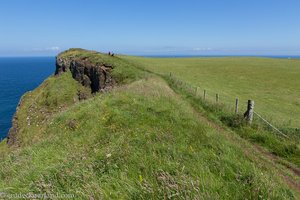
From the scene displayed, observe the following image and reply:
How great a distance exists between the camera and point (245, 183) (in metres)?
→ 5.51

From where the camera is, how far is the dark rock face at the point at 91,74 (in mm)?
33750

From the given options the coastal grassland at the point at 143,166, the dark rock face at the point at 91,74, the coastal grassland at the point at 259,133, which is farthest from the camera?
the dark rock face at the point at 91,74

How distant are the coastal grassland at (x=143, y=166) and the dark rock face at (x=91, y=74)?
19.6m

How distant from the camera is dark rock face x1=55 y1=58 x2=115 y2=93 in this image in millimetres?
33750

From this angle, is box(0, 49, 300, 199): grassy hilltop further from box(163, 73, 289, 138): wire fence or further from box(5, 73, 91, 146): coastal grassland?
A: box(5, 73, 91, 146): coastal grassland

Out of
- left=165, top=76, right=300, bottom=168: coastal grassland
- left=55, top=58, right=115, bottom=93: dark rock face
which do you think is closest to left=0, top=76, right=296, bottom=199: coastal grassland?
left=165, top=76, right=300, bottom=168: coastal grassland

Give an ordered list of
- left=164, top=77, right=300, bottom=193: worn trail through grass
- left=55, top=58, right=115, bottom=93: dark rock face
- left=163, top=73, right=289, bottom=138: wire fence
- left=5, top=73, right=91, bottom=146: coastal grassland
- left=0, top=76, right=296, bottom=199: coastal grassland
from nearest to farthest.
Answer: left=0, top=76, right=296, bottom=199: coastal grassland → left=164, top=77, right=300, bottom=193: worn trail through grass → left=163, top=73, right=289, bottom=138: wire fence → left=55, top=58, right=115, bottom=93: dark rock face → left=5, top=73, right=91, bottom=146: coastal grassland

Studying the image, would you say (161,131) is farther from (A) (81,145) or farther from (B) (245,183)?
(B) (245,183)

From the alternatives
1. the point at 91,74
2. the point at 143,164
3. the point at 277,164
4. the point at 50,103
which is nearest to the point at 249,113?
the point at 277,164

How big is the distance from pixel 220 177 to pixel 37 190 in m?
4.12

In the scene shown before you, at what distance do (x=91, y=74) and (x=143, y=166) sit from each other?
34145 millimetres

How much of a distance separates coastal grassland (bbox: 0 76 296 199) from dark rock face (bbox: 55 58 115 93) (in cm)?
1955

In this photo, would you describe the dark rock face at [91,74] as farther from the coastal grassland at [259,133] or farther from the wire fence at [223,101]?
the coastal grassland at [259,133]

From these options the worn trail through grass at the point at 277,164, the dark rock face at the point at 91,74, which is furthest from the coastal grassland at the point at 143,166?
the dark rock face at the point at 91,74
